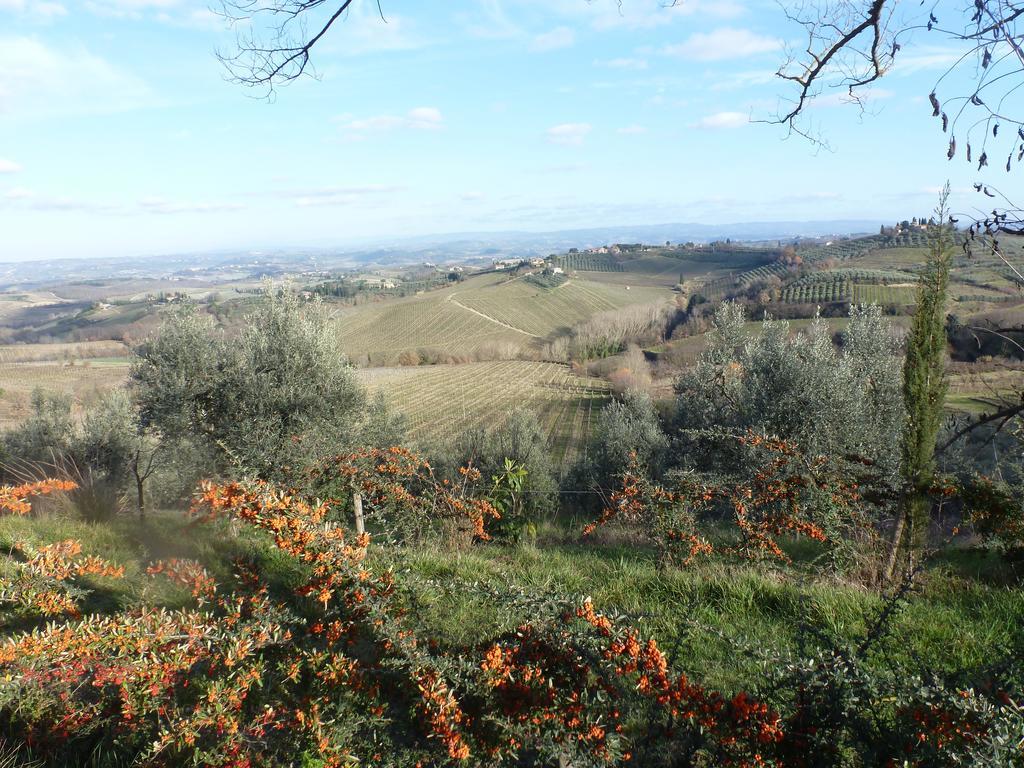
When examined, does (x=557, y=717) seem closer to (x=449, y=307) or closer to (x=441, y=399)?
(x=441, y=399)

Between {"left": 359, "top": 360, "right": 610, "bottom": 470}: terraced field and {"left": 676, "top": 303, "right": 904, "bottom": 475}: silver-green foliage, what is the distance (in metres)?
14.5

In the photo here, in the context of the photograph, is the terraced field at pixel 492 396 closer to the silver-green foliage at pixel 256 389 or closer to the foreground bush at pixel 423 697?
the silver-green foliage at pixel 256 389

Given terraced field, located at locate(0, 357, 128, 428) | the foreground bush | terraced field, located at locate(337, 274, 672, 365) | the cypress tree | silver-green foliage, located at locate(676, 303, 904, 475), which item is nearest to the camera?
the foreground bush

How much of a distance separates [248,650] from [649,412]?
2523cm

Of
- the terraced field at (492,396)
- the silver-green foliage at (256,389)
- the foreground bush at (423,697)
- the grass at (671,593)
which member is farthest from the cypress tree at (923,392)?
the terraced field at (492,396)

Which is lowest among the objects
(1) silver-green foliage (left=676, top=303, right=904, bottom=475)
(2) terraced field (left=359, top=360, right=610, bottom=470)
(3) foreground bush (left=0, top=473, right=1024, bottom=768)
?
(2) terraced field (left=359, top=360, right=610, bottom=470)

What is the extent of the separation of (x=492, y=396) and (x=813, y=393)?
126 ft

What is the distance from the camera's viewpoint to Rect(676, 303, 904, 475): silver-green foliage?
1559cm

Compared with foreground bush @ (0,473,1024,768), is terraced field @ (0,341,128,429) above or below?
below

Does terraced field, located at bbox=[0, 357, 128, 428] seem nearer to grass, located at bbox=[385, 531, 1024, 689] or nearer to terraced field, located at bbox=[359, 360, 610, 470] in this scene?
terraced field, located at bbox=[359, 360, 610, 470]

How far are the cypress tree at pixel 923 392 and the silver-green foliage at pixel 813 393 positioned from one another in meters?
6.22

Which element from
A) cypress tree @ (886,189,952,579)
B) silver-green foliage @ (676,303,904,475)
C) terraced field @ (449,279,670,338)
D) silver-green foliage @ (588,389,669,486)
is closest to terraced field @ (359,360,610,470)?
silver-green foliage @ (588,389,669,486)

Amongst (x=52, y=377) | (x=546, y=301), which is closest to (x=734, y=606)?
(x=52, y=377)

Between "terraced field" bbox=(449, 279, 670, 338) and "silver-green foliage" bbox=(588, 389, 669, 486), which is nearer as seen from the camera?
"silver-green foliage" bbox=(588, 389, 669, 486)
